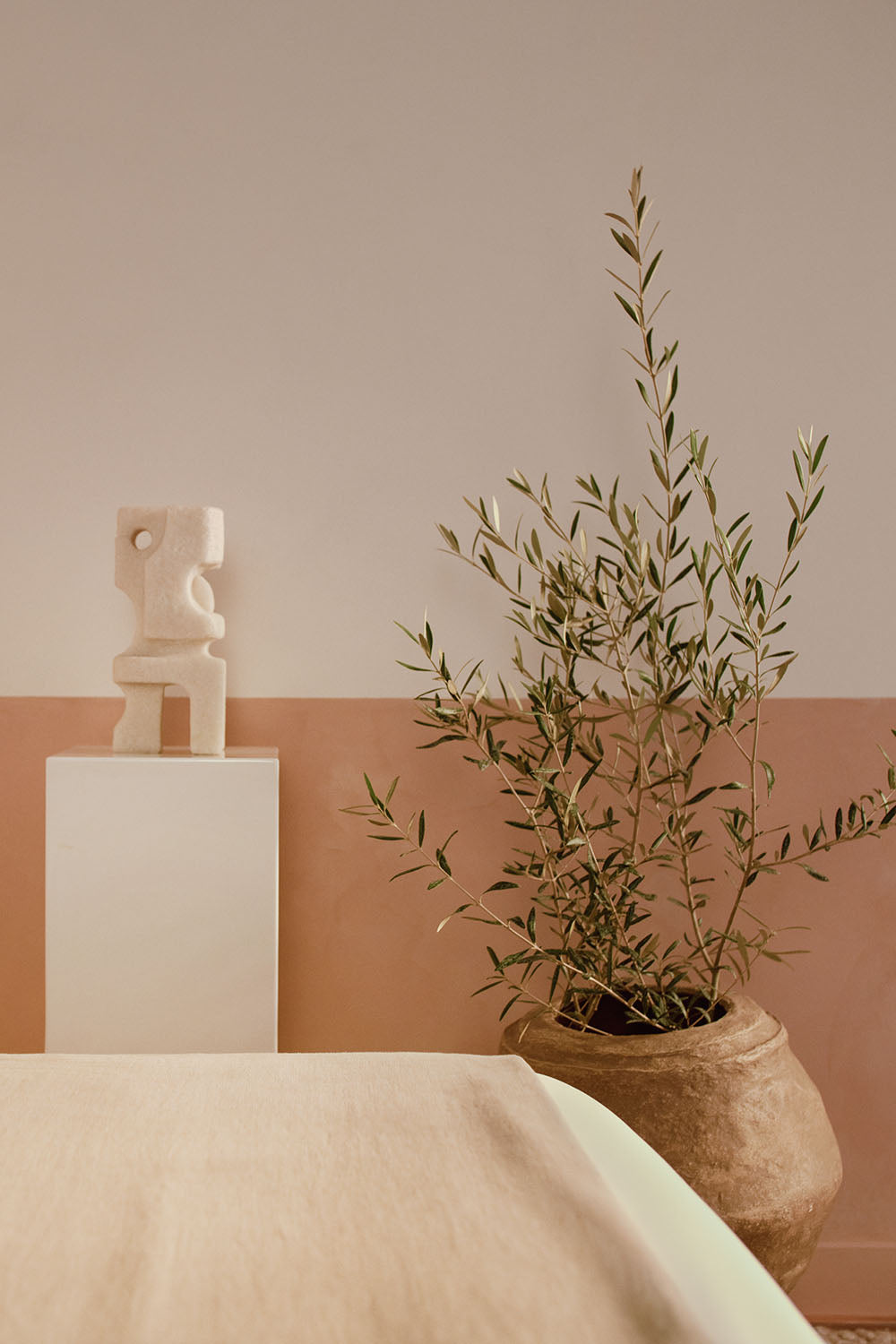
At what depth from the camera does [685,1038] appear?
6.15ft

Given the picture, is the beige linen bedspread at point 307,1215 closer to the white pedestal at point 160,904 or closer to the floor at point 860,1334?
the white pedestal at point 160,904

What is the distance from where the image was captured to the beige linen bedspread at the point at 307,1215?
2.03 feet

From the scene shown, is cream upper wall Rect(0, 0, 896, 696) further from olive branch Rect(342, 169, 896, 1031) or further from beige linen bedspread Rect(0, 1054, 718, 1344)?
beige linen bedspread Rect(0, 1054, 718, 1344)

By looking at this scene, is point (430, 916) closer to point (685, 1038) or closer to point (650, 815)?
point (650, 815)

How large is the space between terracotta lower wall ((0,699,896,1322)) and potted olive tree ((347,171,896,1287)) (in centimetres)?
6

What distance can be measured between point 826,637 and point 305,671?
44.0 inches

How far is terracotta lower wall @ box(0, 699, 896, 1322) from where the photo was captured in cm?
232

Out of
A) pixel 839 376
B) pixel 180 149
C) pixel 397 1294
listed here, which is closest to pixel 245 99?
pixel 180 149

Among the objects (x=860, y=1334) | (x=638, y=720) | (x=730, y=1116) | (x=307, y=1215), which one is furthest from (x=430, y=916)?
(x=307, y=1215)

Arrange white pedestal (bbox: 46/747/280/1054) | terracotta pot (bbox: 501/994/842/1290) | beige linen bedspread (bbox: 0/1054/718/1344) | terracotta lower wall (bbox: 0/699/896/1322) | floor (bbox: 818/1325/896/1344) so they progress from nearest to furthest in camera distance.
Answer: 1. beige linen bedspread (bbox: 0/1054/718/1344)
2. terracotta pot (bbox: 501/994/842/1290)
3. white pedestal (bbox: 46/747/280/1054)
4. floor (bbox: 818/1325/896/1344)
5. terracotta lower wall (bbox: 0/699/896/1322)

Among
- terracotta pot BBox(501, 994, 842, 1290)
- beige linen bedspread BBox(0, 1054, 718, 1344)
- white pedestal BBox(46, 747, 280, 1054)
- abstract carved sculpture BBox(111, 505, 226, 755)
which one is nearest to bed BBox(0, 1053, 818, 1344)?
beige linen bedspread BBox(0, 1054, 718, 1344)

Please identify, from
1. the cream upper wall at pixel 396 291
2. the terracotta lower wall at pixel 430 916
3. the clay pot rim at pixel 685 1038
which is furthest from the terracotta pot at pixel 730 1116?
the cream upper wall at pixel 396 291

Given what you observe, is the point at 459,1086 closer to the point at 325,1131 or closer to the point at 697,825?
the point at 325,1131

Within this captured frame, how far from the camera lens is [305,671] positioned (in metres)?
2.35
